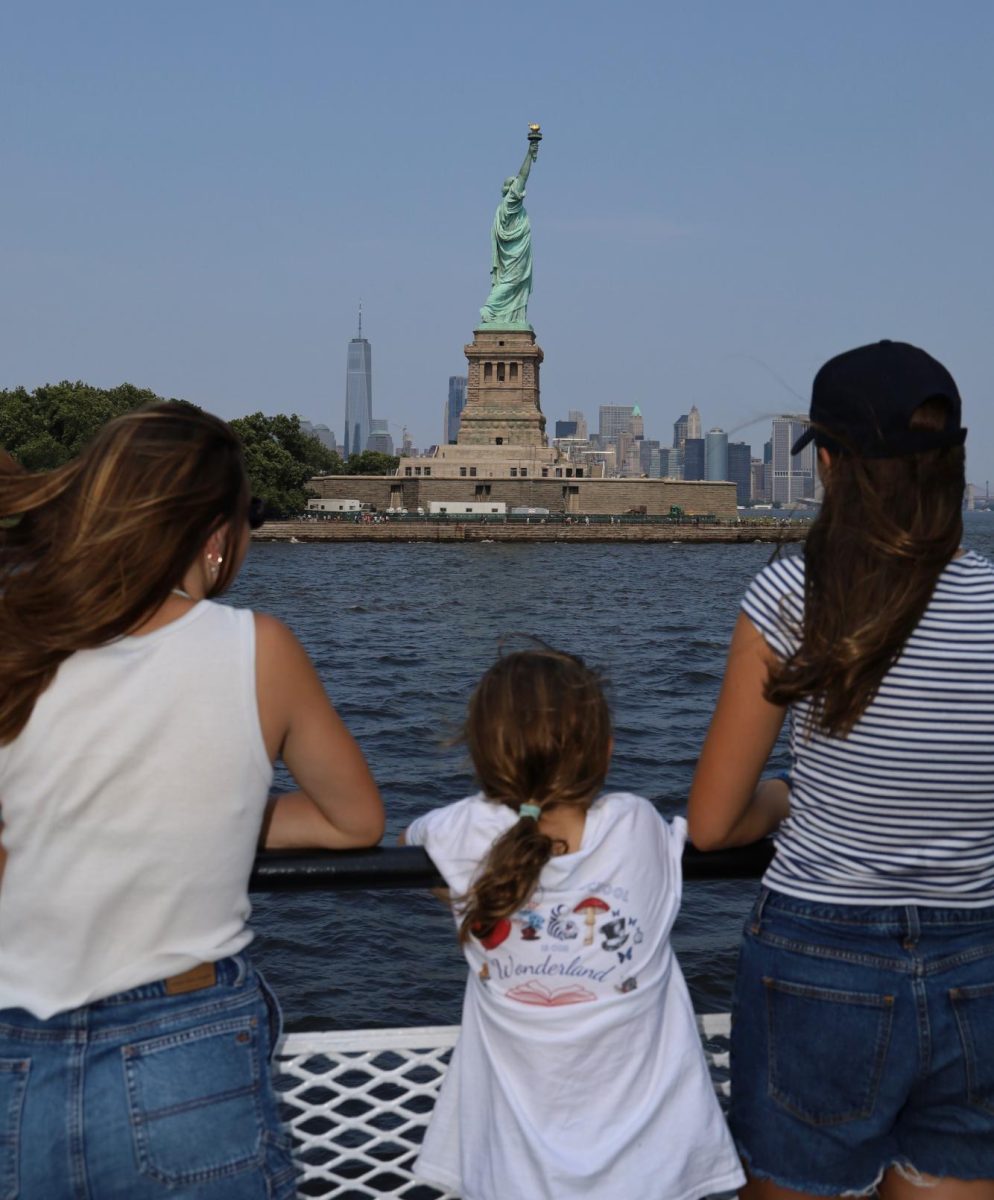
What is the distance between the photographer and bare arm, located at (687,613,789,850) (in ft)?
6.14

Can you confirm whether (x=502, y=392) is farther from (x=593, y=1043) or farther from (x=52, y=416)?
(x=593, y=1043)

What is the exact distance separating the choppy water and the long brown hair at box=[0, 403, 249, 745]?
1.94 ft

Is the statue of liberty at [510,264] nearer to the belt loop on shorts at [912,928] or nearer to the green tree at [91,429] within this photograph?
the green tree at [91,429]

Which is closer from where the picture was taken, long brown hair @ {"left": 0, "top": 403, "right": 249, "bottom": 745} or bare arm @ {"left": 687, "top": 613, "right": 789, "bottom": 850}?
long brown hair @ {"left": 0, "top": 403, "right": 249, "bottom": 745}

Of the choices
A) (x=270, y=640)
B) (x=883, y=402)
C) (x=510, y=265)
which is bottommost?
(x=270, y=640)

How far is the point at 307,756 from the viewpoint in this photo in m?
1.87

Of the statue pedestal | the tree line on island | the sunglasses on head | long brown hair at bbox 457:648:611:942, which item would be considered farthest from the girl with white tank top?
the statue pedestal

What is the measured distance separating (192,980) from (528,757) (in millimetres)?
562

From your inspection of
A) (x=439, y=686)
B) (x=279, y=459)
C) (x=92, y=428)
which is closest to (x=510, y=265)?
(x=279, y=459)

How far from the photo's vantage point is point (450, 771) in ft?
42.9

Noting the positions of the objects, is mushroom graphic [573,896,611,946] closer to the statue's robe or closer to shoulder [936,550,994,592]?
shoulder [936,550,994,592]

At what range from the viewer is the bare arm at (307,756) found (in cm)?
175

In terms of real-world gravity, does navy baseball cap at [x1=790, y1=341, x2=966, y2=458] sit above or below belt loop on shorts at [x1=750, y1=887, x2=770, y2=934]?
above

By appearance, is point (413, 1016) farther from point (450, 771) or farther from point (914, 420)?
point (914, 420)
